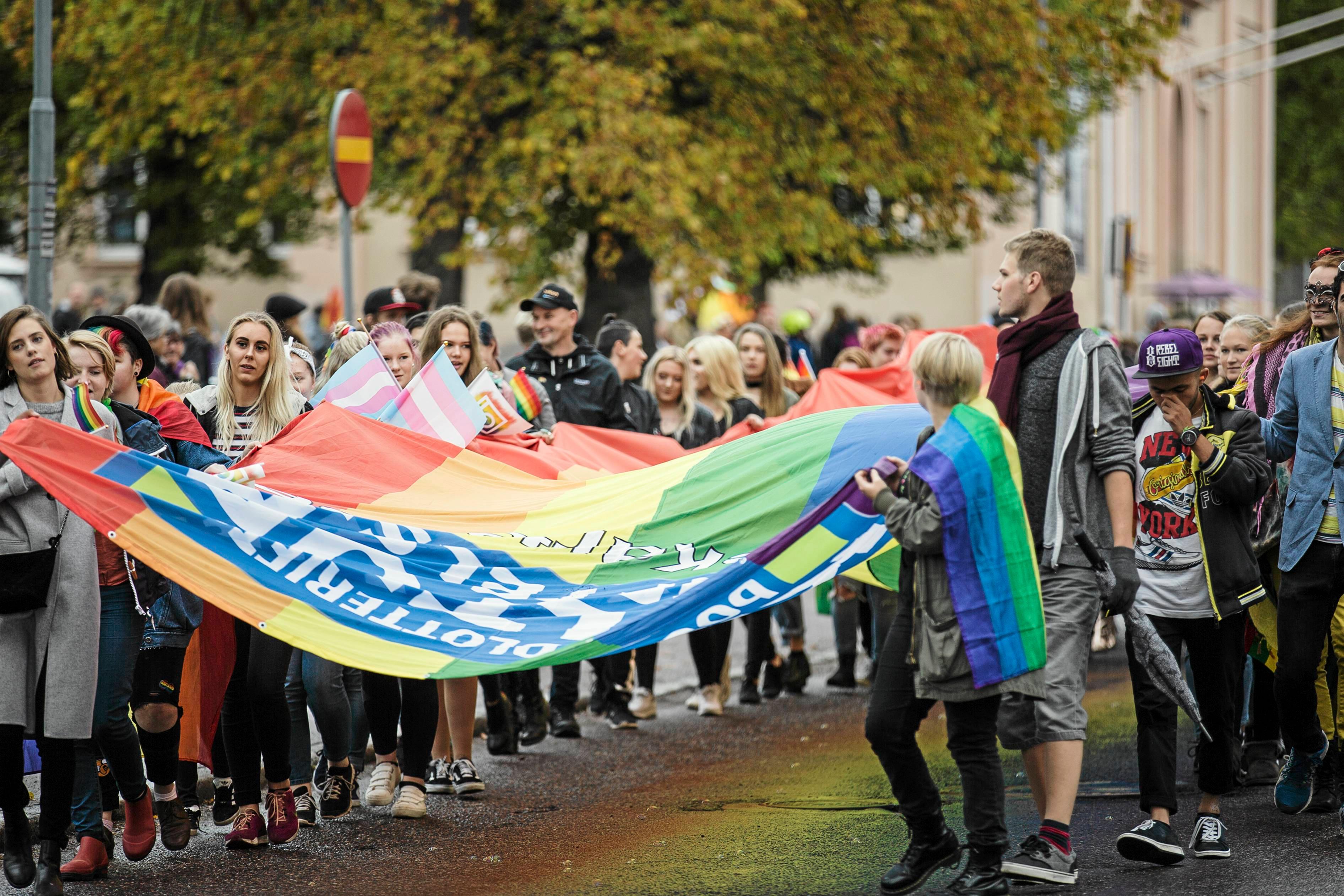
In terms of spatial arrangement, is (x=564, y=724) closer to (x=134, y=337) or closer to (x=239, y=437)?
(x=239, y=437)

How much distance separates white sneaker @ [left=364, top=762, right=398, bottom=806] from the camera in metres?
7.48

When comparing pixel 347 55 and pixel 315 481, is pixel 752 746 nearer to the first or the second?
pixel 315 481

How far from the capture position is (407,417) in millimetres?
7562

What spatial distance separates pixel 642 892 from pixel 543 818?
136cm

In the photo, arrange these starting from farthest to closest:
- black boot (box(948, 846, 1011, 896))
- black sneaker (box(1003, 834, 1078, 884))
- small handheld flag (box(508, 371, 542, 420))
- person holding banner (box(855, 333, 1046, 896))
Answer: small handheld flag (box(508, 371, 542, 420)) → black sneaker (box(1003, 834, 1078, 884)) → black boot (box(948, 846, 1011, 896)) → person holding banner (box(855, 333, 1046, 896))

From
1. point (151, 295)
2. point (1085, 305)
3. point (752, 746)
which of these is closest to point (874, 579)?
point (752, 746)

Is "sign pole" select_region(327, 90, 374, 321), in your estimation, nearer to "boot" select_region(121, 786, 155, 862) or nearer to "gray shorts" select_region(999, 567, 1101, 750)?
"boot" select_region(121, 786, 155, 862)

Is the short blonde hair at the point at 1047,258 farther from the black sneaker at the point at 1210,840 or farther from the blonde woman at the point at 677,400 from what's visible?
the blonde woman at the point at 677,400

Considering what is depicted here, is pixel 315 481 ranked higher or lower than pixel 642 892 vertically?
higher

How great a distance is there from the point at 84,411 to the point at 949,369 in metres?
3.17

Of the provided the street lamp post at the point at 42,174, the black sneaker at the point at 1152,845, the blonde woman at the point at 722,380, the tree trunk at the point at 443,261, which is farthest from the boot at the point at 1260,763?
the tree trunk at the point at 443,261

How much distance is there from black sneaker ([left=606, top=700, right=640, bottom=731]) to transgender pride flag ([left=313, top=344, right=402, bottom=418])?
2789mm

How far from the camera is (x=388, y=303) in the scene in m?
10.3

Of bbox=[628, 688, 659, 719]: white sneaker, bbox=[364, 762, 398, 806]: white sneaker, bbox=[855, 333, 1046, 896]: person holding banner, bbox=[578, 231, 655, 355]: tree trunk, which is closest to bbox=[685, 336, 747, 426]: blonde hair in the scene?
bbox=[628, 688, 659, 719]: white sneaker
